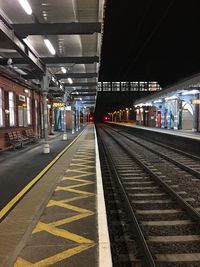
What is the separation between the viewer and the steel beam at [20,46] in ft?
29.0

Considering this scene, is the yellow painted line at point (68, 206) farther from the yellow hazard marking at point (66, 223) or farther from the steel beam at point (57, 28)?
the steel beam at point (57, 28)

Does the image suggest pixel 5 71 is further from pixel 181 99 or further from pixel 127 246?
pixel 181 99

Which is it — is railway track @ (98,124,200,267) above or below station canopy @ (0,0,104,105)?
below

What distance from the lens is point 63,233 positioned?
5191mm

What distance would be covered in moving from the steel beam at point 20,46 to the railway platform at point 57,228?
13.4 feet

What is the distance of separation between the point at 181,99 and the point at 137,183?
24.1 metres

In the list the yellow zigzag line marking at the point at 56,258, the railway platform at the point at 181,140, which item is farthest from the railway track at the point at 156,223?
the railway platform at the point at 181,140

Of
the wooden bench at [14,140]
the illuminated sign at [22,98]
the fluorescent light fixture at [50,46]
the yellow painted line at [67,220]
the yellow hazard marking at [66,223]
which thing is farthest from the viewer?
the illuminated sign at [22,98]

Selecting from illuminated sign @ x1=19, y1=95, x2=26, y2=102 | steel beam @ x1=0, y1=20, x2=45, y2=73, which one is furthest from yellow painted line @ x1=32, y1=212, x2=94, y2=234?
illuminated sign @ x1=19, y1=95, x2=26, y2=102

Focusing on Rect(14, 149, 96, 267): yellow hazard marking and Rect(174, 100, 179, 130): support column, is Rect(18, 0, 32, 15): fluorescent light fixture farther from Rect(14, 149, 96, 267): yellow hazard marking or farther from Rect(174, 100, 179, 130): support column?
Rect(174, 100, 179, 130): support column

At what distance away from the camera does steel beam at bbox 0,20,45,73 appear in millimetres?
8826

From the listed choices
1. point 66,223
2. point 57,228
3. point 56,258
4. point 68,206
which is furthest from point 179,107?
point 56,258

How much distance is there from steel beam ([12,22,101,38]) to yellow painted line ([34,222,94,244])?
670cm

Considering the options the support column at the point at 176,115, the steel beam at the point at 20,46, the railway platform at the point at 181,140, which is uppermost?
the steel beam at the point at 20,46
